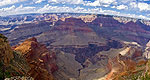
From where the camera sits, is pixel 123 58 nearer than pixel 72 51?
Yes

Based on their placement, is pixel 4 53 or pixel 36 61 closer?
pixel 4 53

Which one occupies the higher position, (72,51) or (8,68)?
(8,68)

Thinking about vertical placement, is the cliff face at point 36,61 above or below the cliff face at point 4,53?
below

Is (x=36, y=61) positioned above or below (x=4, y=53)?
below

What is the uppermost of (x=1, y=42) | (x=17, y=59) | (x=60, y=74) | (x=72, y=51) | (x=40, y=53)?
(x=1, y=42)

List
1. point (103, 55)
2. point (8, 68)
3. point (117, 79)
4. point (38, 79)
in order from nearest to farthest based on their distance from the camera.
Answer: point (8, 68) < point (38, 79) < point (117, 79) < point (103, 55)

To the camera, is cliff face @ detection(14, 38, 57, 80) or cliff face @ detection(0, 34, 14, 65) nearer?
cliff face @ detection(0, 34, 14, 65)

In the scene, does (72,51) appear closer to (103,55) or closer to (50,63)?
(103,55)

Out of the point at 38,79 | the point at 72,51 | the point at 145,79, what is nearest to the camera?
the point at 145,79

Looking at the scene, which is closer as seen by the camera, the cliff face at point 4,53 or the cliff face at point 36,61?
the cliff face at point 4,53

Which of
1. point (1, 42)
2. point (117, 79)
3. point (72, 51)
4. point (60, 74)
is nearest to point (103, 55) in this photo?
point (72, 51)

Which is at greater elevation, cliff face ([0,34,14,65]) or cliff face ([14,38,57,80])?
cliff face ([0,34,14,65])
